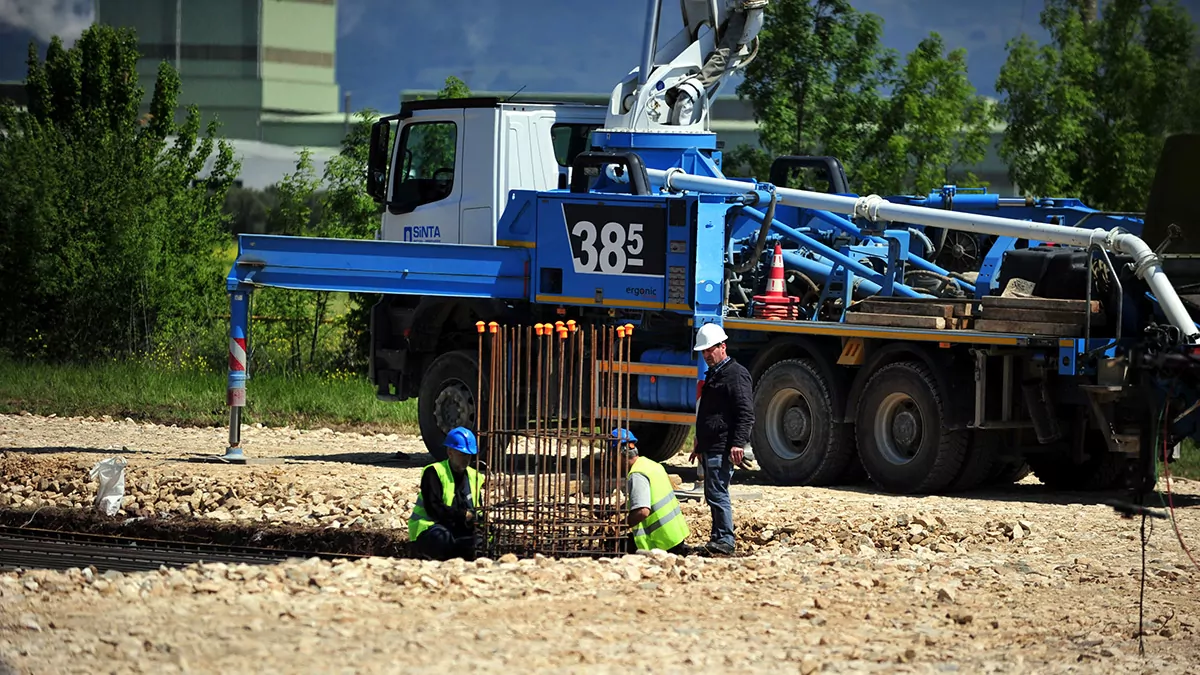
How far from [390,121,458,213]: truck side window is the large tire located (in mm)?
1714

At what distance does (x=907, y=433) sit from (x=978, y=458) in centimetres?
70

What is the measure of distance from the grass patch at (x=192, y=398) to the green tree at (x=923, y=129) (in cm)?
903

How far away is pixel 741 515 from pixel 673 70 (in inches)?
237

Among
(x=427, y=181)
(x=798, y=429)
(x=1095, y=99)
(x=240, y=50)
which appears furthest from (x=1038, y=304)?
(x=240, y=50)

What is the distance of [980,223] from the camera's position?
15805 millimetres

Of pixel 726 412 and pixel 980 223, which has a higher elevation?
pixel 980 223

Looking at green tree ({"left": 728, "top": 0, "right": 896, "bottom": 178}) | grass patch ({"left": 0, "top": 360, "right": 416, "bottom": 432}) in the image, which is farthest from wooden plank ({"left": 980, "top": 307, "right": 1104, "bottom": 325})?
green tree ({"left": 728, "top": 0, "right": 896, "bottom": 178})

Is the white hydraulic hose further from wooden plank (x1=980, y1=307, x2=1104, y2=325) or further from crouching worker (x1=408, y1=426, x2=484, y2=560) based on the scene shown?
crouching worker (x1=408, y1=426, x2=484, y2=560)

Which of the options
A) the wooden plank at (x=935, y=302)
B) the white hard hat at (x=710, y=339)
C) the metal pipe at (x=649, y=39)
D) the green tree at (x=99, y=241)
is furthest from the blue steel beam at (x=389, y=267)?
the green tree at (x=99, y=241)

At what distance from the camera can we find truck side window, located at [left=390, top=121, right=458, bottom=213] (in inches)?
707

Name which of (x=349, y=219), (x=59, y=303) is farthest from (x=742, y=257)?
(x=59, y=303)

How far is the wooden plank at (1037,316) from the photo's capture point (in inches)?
577

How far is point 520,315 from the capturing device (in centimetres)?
1759

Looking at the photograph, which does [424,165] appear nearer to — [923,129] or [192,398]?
[192,398]
